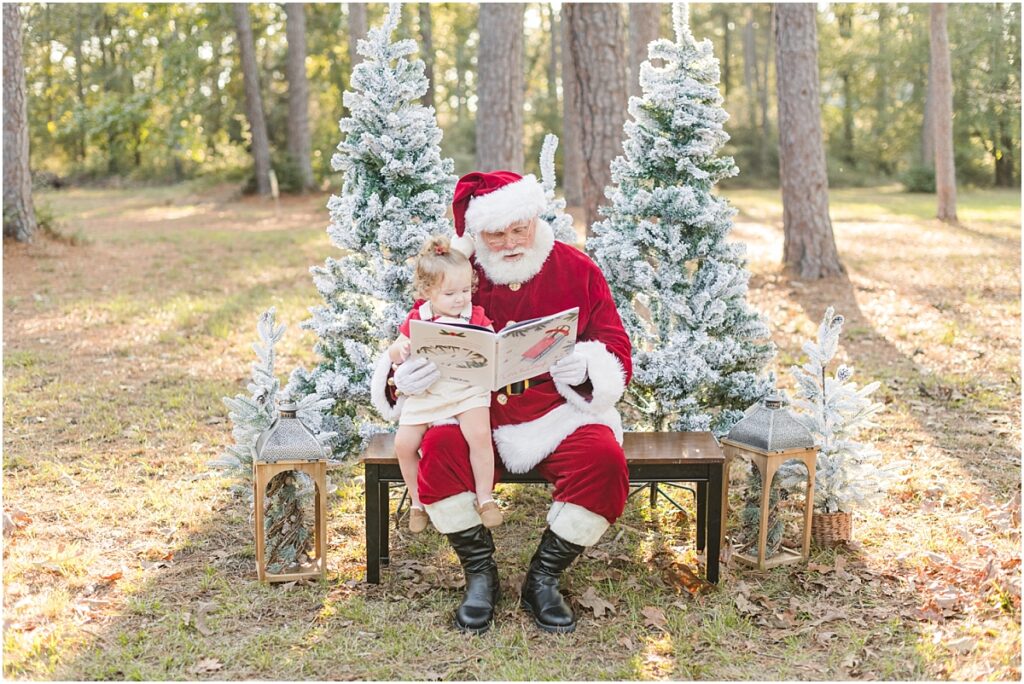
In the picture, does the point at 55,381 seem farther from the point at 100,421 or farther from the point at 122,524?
the point at 122,524

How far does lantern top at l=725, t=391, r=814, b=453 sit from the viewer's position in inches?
150

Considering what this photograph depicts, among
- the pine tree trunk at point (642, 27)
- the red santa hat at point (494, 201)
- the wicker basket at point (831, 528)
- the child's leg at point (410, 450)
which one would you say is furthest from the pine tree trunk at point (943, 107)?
the child's leg at point (410, 450)

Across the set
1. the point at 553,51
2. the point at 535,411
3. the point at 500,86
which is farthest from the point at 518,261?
the point at 553,51

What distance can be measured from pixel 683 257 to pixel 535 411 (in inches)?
47.0

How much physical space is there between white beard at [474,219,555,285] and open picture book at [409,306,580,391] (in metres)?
0.42

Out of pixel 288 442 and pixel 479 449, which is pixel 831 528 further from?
pixel 288 442

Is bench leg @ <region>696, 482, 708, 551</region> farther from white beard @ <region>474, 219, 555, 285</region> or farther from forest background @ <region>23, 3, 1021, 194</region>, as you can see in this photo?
forest background @ <region>23, 3, 1021, 194</region>

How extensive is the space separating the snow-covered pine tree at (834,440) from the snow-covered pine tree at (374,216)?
1818 mm

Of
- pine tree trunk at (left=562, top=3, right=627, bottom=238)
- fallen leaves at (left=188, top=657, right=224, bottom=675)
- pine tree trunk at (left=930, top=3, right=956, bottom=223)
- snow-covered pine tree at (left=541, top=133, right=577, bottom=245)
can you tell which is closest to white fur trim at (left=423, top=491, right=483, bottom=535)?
fallen leaves at (left=188, top=657, right=224, bottom=675)

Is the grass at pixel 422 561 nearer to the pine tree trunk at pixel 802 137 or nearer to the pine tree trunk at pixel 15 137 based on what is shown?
the pine tree trunk at pixel 802 137

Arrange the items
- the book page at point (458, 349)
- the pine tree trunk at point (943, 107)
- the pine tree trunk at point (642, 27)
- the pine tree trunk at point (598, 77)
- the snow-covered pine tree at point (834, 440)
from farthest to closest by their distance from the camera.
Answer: the pine tree trunk at point (943, 107) → the pine tree trunk at point (642, 27) → the pine tree trunk at point (598, 77) → the snow-covered pine tree at point (834, 440) → the book page at point (458, 349)

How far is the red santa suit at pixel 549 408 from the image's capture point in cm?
350

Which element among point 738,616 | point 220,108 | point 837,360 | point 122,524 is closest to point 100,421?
point 122,524

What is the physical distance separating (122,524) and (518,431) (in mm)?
2054
